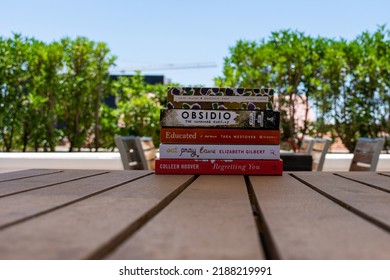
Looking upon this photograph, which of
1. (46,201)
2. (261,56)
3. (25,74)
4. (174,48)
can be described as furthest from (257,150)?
(174,48)

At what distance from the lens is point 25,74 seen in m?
5.95

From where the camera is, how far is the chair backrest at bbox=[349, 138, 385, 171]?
106 inches

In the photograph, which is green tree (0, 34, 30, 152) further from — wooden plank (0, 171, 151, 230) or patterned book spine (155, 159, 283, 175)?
wooden plank (0, 171, 151, 230)

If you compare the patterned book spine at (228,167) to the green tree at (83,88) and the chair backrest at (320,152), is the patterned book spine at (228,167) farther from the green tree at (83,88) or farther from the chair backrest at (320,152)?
the green tree at (83,88)

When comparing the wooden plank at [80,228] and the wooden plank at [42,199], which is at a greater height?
the wooden plank at [80,228]

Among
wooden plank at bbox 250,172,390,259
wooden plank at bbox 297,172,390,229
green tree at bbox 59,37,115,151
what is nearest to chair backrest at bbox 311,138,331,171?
wooden plank at bbox 297,172,390,229

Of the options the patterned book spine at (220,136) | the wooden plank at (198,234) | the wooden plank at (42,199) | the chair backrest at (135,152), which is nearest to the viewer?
the wooden plank at (198,234)

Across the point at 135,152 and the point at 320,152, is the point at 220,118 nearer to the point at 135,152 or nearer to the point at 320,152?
the point at 135,152

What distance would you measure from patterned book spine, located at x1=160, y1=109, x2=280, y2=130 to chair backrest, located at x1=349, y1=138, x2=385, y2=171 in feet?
4.60

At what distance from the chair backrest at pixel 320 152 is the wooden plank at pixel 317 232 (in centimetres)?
247

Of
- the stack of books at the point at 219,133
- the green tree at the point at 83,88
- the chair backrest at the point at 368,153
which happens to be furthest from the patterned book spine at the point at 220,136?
the green tree at the point at 83,88

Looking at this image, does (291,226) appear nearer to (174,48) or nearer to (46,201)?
(46,201)

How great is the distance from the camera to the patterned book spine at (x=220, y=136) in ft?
4.95
